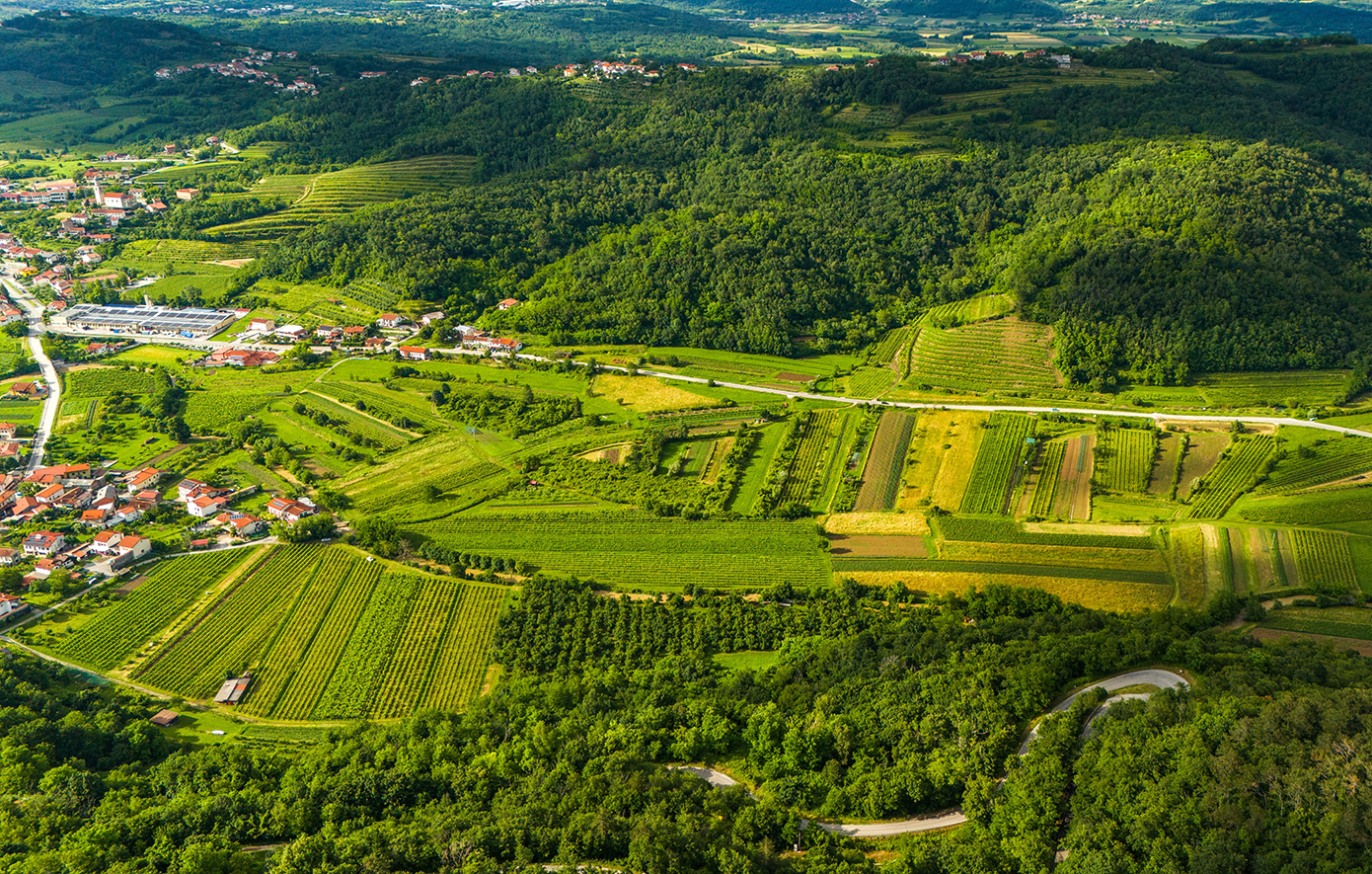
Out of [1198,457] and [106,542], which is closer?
[106,542]

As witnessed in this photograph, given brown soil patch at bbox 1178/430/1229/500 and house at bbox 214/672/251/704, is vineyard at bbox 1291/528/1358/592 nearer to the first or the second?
brown soil patch at bbox 1178/430/1229/500

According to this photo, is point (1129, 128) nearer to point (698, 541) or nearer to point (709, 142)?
point (709, 142)

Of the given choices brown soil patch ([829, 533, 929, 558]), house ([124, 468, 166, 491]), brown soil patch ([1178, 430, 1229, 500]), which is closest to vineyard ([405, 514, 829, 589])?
brown soil patch ([829, 533, 929, 558])

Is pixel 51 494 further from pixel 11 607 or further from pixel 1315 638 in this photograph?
pixel 1315 638

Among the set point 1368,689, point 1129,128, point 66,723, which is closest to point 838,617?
point 1368,689

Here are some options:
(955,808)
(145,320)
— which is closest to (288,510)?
(145,320)

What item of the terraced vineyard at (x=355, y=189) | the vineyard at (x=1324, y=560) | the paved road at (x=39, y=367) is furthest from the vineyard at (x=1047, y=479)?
the terraced vineyard at (x=355, y=189)

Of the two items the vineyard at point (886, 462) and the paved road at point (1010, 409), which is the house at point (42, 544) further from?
the vineyard at point (886, 462)
